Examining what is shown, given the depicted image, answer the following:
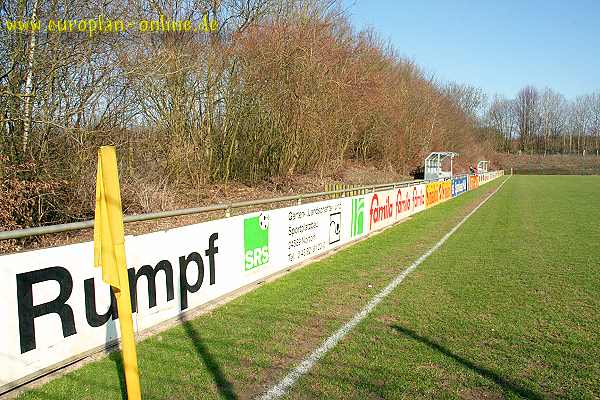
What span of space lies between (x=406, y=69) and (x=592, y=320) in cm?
4916

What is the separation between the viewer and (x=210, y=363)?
4.37m

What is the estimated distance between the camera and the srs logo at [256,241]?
7.27 m

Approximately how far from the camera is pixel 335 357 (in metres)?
4.49

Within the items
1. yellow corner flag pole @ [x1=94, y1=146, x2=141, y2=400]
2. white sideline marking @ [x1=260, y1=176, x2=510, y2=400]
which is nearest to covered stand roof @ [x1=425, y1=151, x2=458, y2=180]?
white sideline marking @ [x1=260, y1=176, x2=510, y2=400]

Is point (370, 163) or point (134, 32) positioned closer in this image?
point (134, 32)

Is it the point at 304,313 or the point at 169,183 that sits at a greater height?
the point at 169,183

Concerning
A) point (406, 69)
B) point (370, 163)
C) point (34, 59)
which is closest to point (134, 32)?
point (34, 59)

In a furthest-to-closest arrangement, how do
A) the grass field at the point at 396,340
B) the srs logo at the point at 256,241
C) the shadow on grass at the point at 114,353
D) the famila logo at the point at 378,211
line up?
1. the famila logo at the point at 378,211
2. the srs logo at the point at 256,241
3. the shadow on grass at the point at 114,353
4. the grass field at the point at 396,340

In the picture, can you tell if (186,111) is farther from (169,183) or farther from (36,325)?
(36,325)

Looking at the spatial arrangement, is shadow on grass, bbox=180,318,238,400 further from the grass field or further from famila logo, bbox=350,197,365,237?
famila logo, bbox=350,197,365,237

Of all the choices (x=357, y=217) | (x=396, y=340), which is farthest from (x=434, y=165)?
(x=396, y=340)

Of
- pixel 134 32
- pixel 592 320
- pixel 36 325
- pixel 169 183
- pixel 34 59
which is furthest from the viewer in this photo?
pixel 169 183

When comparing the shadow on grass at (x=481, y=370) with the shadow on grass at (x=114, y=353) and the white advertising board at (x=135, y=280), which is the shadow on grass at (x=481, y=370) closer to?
the white advertising board at (x=135, y=280)

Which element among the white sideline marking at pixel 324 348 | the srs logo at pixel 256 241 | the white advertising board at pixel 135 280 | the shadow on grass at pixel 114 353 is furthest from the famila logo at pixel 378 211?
the shadow on grass at pixel 114 353
